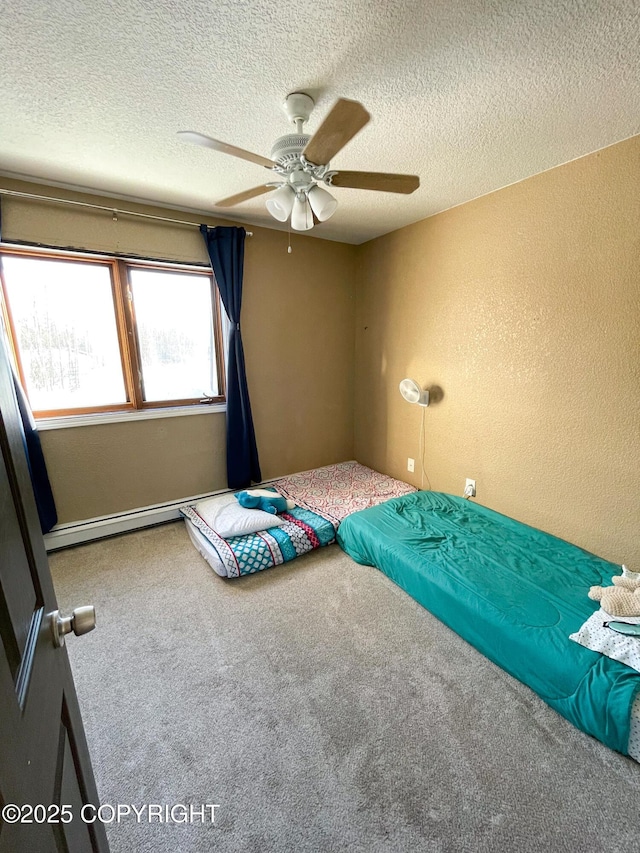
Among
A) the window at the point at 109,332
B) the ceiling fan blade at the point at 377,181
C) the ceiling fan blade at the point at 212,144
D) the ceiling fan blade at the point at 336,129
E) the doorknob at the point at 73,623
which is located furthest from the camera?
the window at the point at 109,332

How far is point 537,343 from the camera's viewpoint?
2.33 metres

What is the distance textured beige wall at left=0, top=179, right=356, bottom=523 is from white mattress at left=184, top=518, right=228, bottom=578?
50 cm

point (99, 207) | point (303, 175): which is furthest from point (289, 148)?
point (99, 207)

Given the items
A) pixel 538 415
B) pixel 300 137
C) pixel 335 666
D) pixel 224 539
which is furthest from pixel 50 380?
pixel 538 415

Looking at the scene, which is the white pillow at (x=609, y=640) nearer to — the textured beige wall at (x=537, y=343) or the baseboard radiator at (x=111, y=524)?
the textured beige wall at (x=537, y=343)

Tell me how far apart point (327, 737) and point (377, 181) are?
2.32m

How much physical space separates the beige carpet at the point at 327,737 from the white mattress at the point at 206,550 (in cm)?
22

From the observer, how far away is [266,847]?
107 cm

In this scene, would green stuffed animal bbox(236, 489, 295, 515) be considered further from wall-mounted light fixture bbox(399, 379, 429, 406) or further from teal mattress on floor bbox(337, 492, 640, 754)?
wall-mounted light fixture bbox(399, 379, 429, 406)

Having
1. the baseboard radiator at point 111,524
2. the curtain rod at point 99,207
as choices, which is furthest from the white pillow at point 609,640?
the curtain rod at point 99,207

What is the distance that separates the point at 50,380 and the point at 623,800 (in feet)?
11.8

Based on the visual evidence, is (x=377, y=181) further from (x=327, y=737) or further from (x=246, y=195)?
(x=327, y=737)

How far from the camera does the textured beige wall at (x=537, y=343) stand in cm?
197

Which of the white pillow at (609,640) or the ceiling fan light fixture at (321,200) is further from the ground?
the ceiling fan light fixture at (321,200)
